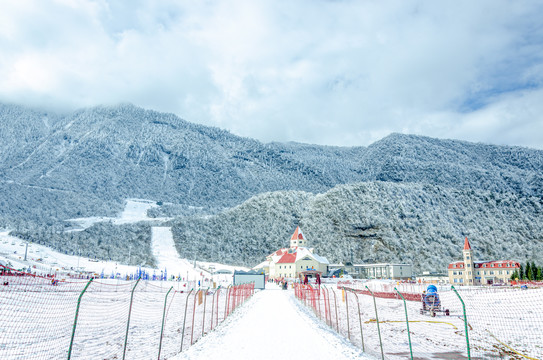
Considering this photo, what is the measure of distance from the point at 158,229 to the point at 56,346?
107034 millimetres

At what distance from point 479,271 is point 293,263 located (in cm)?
3824

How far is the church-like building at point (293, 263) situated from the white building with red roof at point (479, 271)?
27319mm

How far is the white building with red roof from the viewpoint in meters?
76.4

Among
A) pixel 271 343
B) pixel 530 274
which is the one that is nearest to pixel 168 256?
pixel 530 274

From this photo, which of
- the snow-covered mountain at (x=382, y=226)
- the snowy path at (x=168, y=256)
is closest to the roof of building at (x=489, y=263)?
the snow-covered mountain at (x=382, y=226)

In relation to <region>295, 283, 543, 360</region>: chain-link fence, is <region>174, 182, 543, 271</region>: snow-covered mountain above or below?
above

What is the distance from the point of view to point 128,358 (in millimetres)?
12070

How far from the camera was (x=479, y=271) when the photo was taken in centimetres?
8006

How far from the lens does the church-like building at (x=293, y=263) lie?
8759cm

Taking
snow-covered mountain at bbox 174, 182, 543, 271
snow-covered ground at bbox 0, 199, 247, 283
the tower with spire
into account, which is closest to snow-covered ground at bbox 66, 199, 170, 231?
snow-covered mountain at bbox 174, 182, 543, 271

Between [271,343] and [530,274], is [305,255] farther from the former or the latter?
[271,343]

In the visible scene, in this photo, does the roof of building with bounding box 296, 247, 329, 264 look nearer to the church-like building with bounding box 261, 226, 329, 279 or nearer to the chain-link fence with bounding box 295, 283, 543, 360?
the church-like building with bounding box 261, 226, 329, 279

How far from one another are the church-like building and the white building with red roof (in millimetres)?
27319

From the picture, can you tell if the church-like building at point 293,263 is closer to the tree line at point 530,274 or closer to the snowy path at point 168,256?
the snowy path at point 168,256
